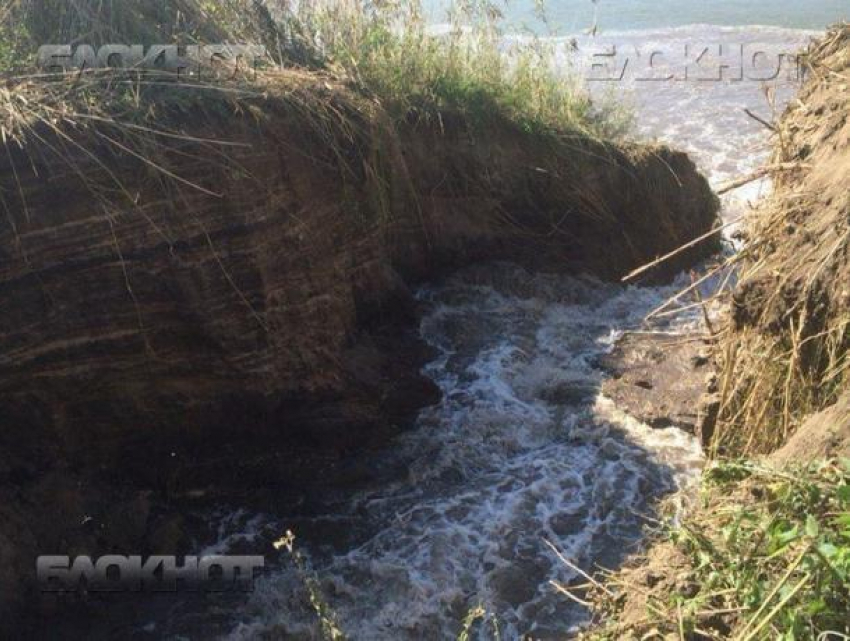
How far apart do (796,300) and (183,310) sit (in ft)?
9.87

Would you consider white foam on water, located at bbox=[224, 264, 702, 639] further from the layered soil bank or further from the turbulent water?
the layered soil bank

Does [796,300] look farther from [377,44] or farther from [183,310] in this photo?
[377,44]

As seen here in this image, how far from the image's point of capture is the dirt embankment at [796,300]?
3141 millimetres

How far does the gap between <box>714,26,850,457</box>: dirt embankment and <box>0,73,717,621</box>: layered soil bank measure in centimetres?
245

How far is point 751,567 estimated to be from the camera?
7.09 ft

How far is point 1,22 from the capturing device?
5148 millimetres

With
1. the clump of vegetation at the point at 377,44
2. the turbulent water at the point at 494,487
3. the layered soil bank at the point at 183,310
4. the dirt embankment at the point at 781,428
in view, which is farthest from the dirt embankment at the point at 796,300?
the clump of vegetation at the point at 377,44

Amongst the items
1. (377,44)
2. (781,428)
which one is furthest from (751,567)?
(377,44)

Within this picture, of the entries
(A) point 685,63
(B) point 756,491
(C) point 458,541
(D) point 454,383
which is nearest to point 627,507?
(C) point 458,541

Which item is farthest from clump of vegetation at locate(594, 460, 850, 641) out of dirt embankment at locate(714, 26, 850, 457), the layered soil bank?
the layered soil bank

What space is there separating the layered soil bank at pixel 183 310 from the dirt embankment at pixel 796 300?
2.45 metres

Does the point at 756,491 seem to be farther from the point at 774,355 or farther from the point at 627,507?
the point at 627,507

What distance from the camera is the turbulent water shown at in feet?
14.5

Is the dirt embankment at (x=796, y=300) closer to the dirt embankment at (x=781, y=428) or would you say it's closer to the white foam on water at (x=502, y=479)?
the dirt embankment at (x=781, y=428)
